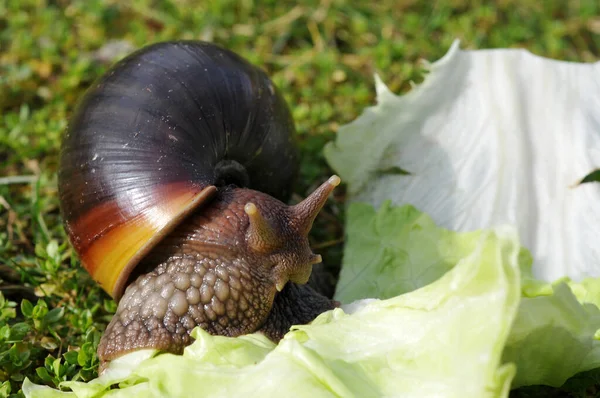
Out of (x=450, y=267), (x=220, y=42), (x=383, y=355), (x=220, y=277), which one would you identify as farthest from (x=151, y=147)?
(x=220, y=42)

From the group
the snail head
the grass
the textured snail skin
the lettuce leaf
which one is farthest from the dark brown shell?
the lettuce leaf

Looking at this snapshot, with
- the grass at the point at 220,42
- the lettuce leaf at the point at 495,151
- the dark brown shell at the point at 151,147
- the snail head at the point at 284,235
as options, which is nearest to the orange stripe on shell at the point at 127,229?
the dark brown shell at the point at 151,147

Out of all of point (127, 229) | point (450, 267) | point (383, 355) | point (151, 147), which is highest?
point (151, 147)

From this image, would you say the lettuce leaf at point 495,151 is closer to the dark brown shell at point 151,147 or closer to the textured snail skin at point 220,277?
→ the dark brown shell at point 151,147

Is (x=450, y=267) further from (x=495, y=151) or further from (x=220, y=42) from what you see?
(x=220, y=42)

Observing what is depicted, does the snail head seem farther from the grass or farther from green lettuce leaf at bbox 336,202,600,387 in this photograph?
the grass

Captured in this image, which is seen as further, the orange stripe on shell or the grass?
the grass
